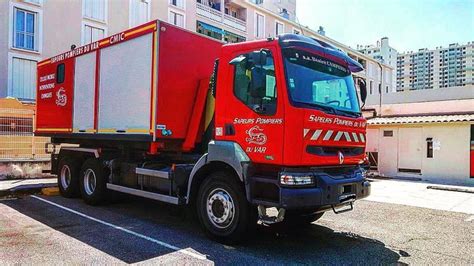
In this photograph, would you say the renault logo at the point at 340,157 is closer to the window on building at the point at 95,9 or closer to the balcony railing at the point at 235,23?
the window on building at the point at 95,9

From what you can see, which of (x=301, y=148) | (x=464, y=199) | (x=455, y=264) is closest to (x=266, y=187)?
(x=301, y=148)

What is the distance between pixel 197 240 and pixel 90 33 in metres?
24.6

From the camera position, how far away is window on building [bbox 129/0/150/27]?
29391mm

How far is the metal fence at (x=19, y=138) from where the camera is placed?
12297mm

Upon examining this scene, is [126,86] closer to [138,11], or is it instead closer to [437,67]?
[138,11]

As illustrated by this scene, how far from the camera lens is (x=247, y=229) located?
542 centimetres

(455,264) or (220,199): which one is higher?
(220,199)

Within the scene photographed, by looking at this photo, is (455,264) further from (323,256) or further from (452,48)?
(452,48)

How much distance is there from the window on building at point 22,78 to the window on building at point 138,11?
847cm

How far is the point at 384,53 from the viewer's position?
63.3m

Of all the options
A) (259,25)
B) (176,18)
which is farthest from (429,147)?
(259,25)

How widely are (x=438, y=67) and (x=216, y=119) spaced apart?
6075 cm

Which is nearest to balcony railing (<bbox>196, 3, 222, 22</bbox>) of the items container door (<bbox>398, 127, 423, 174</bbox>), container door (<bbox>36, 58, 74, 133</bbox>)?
container door (<bbox>398, 127, 423, 174</bbox>)

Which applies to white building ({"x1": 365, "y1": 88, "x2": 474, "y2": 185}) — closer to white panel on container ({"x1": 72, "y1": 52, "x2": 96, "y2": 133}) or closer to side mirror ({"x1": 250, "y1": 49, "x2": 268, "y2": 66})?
white panel on container ({"x1": 72, "y1": 52, "x2": 96, "y2": 133})
